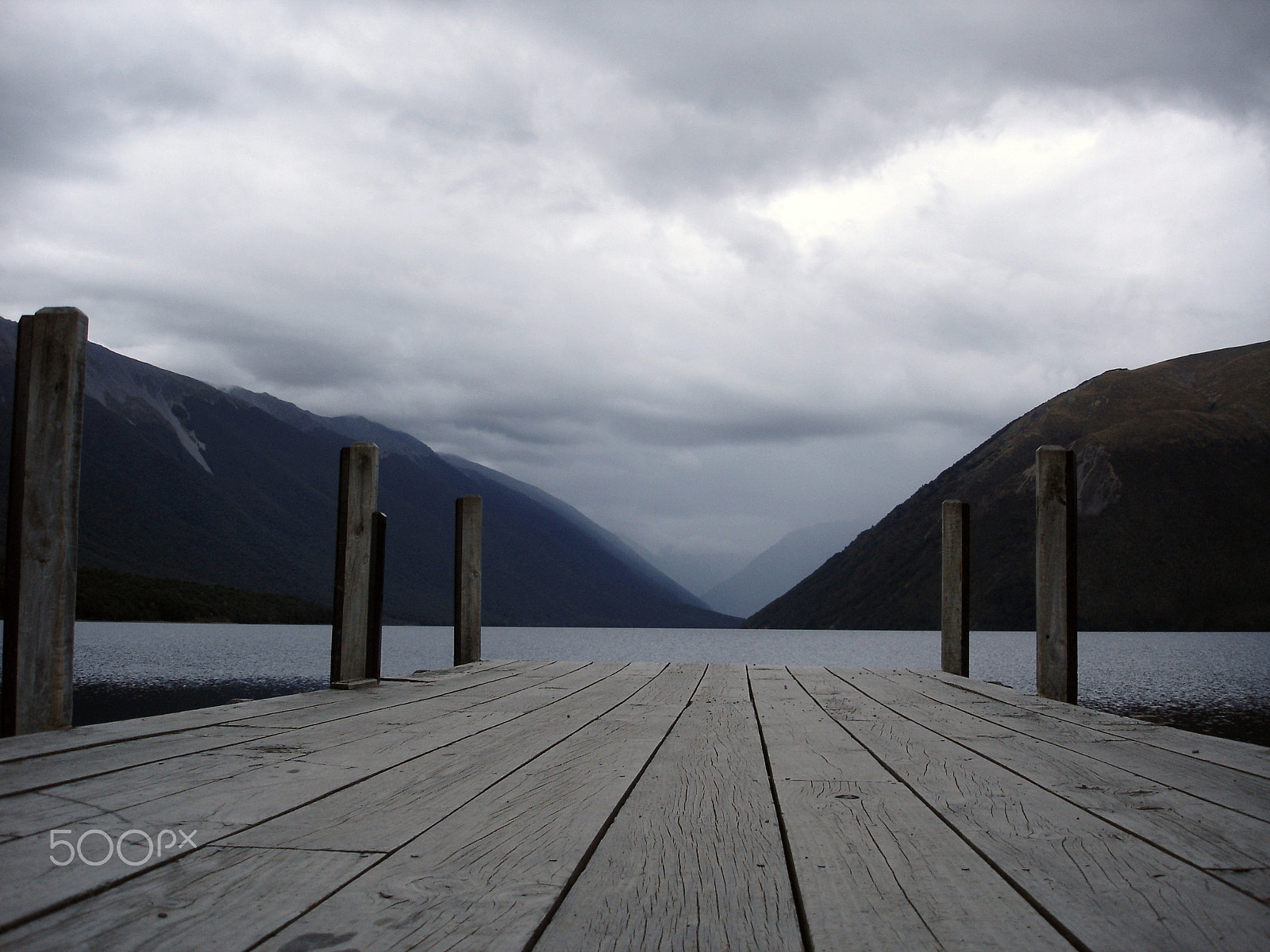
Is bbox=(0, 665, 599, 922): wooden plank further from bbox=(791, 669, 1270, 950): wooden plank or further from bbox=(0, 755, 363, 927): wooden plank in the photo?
bbox=(791, 669, 1270, 950): wooden plank

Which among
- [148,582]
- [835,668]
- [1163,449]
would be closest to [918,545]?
[1163,449]

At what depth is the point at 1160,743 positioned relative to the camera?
313 cm

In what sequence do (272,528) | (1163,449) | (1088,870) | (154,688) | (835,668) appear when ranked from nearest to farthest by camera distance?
(1088,870) → (835,668) → (154,688) → (1163,449) → (272,528)

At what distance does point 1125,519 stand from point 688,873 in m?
103

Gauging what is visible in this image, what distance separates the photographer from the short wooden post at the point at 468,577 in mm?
6570

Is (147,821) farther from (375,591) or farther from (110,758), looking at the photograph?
(375,591)

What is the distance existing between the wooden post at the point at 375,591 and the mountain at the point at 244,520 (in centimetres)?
10788

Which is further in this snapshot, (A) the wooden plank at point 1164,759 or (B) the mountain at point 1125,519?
(B) the mountain at point 1125,519

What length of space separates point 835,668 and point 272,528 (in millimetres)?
155517

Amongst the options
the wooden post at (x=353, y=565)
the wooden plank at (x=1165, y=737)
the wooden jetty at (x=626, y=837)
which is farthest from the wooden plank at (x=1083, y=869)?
the wooden post at (x=353, y=565)

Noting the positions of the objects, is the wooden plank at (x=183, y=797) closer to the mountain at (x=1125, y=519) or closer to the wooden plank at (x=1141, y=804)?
the wooden plank at (x=1141, y=804)

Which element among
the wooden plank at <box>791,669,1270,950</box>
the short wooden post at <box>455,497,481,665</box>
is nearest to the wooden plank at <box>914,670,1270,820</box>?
the wooden plank at <box>791,669,1270,950</box>

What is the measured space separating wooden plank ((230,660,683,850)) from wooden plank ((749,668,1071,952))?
0.78 meters

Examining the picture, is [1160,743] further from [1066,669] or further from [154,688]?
[154,688]
